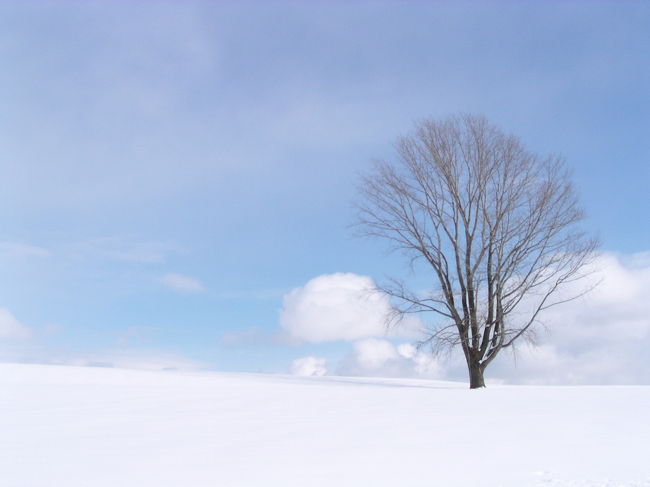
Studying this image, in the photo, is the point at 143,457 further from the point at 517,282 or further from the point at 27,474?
the point at 517,282

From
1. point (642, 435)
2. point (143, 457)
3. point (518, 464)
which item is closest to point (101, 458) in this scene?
point (143, 457)

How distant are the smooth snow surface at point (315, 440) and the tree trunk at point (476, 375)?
5.03 meters

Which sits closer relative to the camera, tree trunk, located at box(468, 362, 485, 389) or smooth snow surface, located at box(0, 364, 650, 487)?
smooth snow surface, located at box(0, 364, 650, 487)

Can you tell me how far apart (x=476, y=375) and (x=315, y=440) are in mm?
10841

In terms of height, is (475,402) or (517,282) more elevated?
(517,282)

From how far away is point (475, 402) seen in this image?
10.7 m

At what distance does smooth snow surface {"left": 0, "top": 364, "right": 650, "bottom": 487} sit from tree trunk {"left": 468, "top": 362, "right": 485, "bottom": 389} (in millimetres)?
5029

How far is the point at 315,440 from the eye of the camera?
6.88 metres

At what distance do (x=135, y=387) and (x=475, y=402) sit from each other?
25.9 feet

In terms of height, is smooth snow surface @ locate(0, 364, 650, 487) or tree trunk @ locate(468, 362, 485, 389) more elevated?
tree trunk @ locate(468, 362, 485, 389)

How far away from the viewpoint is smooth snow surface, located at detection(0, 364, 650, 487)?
17.8 feet

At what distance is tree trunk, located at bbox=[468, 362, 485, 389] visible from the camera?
16.3 meters

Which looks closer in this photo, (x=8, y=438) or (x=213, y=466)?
(x=213, y=466)

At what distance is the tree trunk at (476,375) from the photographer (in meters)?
16.3
